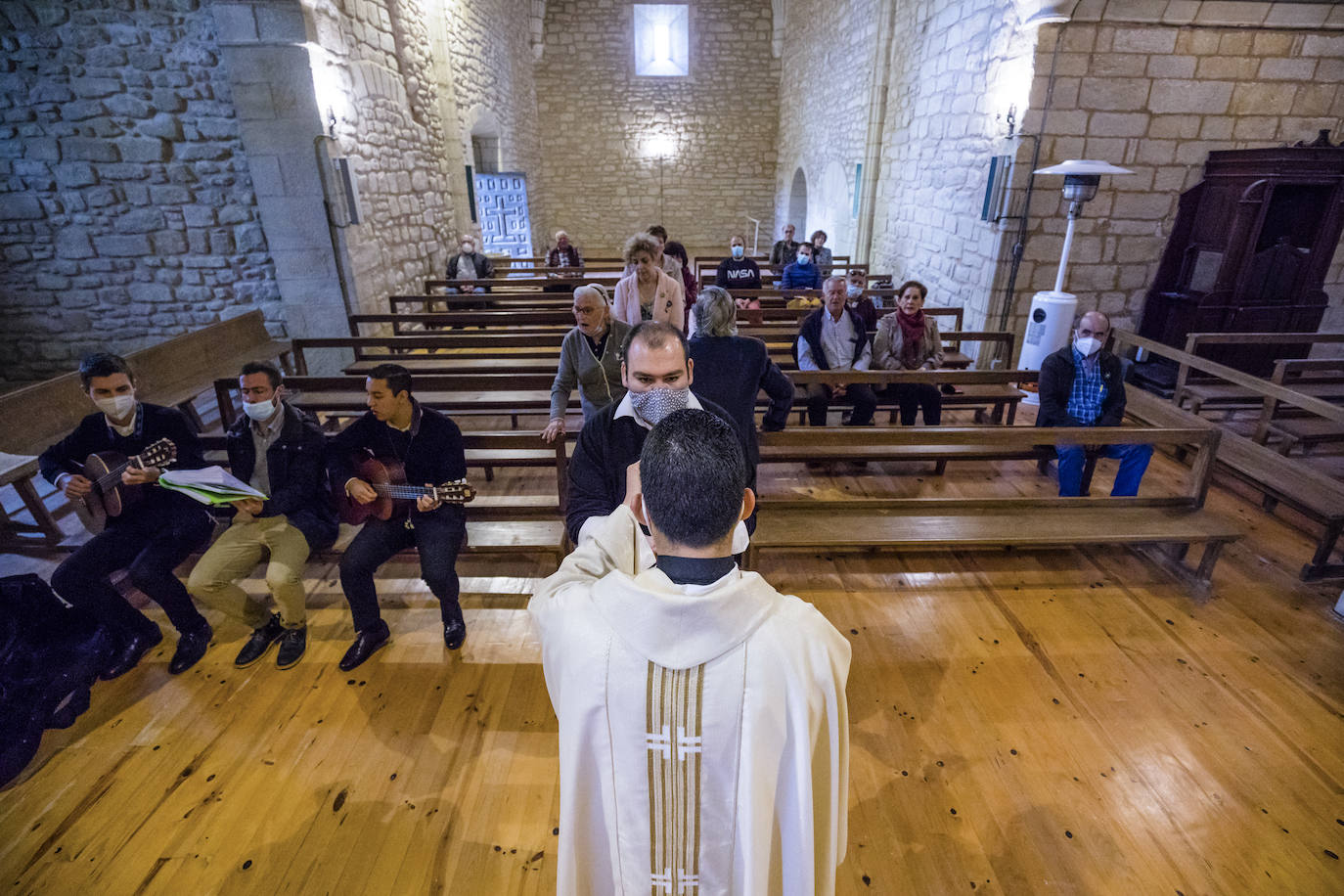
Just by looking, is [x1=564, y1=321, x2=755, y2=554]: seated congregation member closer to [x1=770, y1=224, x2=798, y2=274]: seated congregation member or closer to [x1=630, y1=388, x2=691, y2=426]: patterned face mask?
[x1=630, y1=388, x2=691, y2=426]: patterned face mask

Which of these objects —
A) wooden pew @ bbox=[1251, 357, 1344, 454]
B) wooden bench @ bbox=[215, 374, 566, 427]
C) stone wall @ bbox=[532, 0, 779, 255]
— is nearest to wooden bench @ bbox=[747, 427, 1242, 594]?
wooden pew @ bbox=[1251, 357, 1344, 454]

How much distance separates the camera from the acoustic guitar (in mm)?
2543

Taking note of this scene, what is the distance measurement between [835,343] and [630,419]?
3148 mm

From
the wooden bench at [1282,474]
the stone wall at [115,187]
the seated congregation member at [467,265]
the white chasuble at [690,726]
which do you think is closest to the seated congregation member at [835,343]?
the wooden bench at [1282,474]

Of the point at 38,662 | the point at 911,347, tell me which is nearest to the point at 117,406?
the point at 38,662

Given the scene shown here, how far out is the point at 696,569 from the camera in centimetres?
102

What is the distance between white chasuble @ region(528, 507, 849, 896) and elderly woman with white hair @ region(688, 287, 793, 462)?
4.69 feet

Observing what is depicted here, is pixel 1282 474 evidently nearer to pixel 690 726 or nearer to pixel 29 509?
pixel 690 726

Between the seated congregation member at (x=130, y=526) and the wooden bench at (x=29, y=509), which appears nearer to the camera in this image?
the seated congregation member at (x=130, y=526)

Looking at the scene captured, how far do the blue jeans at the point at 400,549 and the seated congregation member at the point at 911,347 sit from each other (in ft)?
10.9

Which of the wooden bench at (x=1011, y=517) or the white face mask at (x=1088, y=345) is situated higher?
the white face mask at (x=1088, y=345)

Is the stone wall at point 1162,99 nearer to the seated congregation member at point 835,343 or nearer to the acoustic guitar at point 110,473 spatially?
the seated congregation member at point 835,343

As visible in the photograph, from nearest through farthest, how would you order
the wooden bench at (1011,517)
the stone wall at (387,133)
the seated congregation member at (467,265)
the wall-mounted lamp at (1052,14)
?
1. the wooden bench at (1011,517)
2. the wall-mounted lamp at (1052,14)
3. the stone wall at (387,133)
4. the seated congregation member at (467,265)

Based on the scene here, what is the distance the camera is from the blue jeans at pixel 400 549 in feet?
8.68
